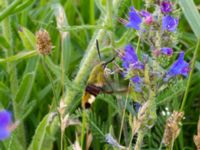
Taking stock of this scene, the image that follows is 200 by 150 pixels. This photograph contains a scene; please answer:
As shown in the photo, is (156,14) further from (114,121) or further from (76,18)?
(76,18)

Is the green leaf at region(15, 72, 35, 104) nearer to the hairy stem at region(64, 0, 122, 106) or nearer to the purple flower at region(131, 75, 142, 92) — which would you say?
the hairy stem at region(64, 0, 122, 106)

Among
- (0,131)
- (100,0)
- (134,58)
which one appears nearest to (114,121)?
(100,0)

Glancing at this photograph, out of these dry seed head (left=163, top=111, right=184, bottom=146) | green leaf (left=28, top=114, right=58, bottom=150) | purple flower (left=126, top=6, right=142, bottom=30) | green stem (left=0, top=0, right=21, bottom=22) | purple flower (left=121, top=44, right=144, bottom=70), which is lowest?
green leaf (left=28, top=114, right=58, bottom=150)

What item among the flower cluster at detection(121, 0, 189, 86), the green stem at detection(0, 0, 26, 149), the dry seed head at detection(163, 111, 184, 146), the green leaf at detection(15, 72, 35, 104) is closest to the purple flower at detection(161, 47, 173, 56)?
the flower cluster at detection(121, 0, 189, 86)

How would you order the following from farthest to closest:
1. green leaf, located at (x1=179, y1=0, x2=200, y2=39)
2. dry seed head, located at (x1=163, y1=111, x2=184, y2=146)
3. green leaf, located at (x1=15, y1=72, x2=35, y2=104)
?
green leaf, located at (x1=15, y1=72, x2=35, y2=104) → green leaf, located at (x1=179, y1=0, x2=200, y2=39) → dry seed head, located at (x1=163, y1=111, x2=184, y2=146)

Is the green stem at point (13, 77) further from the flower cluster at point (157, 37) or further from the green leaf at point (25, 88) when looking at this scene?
the flower cluster at point (157, 37)

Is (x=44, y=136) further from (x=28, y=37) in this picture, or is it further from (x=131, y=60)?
(x=131, y=60)

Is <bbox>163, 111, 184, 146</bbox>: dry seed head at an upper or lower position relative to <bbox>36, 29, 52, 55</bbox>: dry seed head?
lower
